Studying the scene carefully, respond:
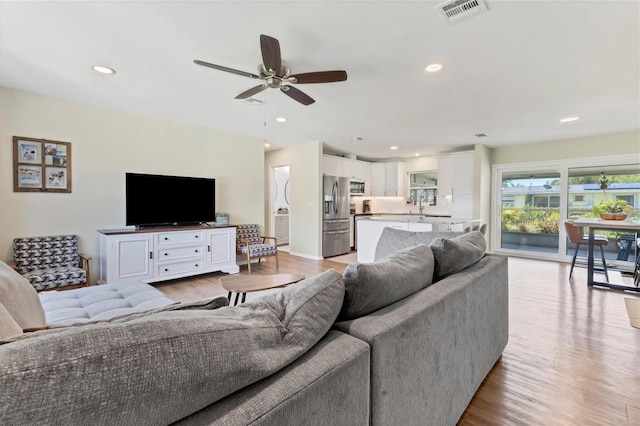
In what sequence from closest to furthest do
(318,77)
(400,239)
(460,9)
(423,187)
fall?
(460,9), (318,77), (400,239), (423,187)

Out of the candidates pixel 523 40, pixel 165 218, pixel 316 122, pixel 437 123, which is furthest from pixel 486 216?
pixel 165 218

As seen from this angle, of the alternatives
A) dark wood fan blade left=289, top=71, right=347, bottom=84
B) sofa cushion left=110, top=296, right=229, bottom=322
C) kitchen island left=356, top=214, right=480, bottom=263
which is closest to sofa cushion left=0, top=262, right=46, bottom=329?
sofa cushion left=110, top=296, right=229, bottom=322

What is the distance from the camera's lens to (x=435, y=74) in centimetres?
284

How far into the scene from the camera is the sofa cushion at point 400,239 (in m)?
2.84

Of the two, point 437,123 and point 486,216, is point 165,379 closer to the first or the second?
point 437,123

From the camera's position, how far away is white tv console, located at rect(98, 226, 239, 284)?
3704mm

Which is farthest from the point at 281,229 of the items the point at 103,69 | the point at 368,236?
the point at 103,69

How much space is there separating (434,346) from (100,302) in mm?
2206

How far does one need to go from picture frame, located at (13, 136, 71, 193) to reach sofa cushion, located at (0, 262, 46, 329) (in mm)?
2647

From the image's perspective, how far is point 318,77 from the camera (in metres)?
2.47

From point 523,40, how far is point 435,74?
0.74m

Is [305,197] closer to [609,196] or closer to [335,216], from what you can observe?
→ [335,216]

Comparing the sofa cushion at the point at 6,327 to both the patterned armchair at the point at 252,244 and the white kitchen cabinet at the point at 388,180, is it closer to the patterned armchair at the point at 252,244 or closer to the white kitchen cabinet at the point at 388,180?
the patterned armchair at the point at 252,244

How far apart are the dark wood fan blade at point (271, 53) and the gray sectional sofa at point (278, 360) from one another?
165 centimetres
